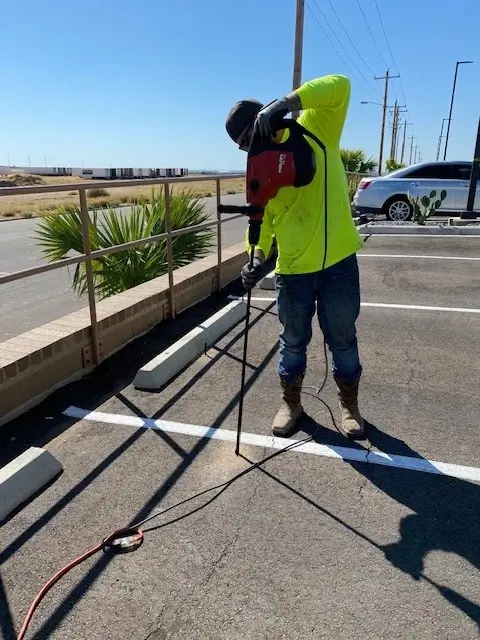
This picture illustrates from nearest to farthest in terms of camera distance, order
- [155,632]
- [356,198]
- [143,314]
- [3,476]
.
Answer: [155,632]
[3,476]
[143,314]
[356,198]

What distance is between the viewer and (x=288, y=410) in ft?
11.2

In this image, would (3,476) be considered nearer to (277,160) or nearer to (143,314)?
(277,160)

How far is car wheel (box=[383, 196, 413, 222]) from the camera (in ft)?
44.7

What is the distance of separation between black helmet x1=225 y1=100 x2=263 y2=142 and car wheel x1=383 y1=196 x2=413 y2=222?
38.0ft

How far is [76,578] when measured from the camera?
7.19 ft

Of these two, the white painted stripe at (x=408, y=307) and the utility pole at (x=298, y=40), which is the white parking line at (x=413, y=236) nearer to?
the white painted stripe at (x=408, y=307)

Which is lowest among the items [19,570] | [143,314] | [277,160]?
[19,570]

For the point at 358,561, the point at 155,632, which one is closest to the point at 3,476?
the point at 155,632

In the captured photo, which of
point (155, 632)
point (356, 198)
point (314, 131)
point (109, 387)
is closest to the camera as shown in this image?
point (155, 632)

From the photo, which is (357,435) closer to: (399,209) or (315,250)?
(315,250)

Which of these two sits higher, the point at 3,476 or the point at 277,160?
the point at 277,160

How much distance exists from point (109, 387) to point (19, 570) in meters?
1.84

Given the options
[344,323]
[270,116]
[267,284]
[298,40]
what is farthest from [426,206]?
[270,116]

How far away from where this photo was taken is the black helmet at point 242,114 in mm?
2852
